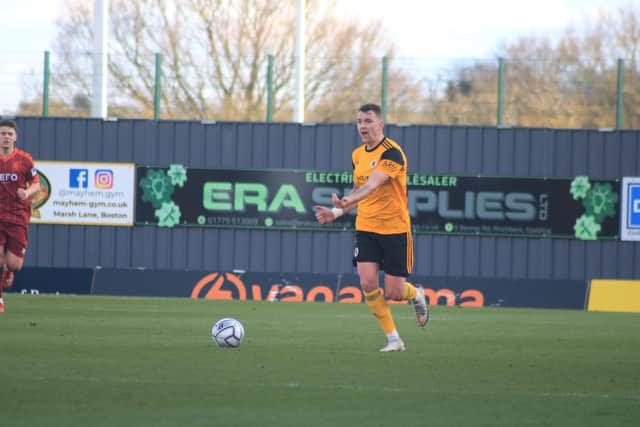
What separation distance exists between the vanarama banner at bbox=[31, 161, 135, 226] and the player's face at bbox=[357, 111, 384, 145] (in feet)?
40.8

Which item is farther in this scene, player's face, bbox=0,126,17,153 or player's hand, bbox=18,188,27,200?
player's face, bbox=0,126,17,153

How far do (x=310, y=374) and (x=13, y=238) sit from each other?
23.7 feet

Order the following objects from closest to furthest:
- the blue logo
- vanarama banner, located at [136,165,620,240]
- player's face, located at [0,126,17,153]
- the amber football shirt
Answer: the amber football shirt
player's face, located at [0,126,17,153]
the blue logo
vanarama banner, located at [136,165,620,240]

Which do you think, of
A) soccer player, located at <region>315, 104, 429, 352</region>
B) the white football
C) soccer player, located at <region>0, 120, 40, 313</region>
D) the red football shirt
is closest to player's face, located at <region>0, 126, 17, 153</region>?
soccer player, located at <region>0, 120, 40, 313</region>

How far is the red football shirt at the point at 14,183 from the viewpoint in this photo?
15.1 metres

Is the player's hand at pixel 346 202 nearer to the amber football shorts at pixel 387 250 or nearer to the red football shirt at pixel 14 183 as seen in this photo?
the amber football shorts at pixel 387 250

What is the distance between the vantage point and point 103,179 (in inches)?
909

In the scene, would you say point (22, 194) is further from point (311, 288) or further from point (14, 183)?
point (311, 288)

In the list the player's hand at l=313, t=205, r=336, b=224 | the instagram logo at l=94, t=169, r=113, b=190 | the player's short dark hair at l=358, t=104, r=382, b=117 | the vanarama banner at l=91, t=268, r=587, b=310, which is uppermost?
the player's short dark hair at l=358, t=104, r=382, b=117

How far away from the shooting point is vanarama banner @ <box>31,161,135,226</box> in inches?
906

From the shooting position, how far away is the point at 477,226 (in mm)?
22594

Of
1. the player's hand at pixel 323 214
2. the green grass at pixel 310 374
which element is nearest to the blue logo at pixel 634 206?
the green grass at pixel 310 374

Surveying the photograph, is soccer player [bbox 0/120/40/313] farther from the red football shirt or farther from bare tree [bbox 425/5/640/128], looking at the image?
bare tree [bbox 425/5/640/128]

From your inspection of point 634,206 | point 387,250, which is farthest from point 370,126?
point 634,206
